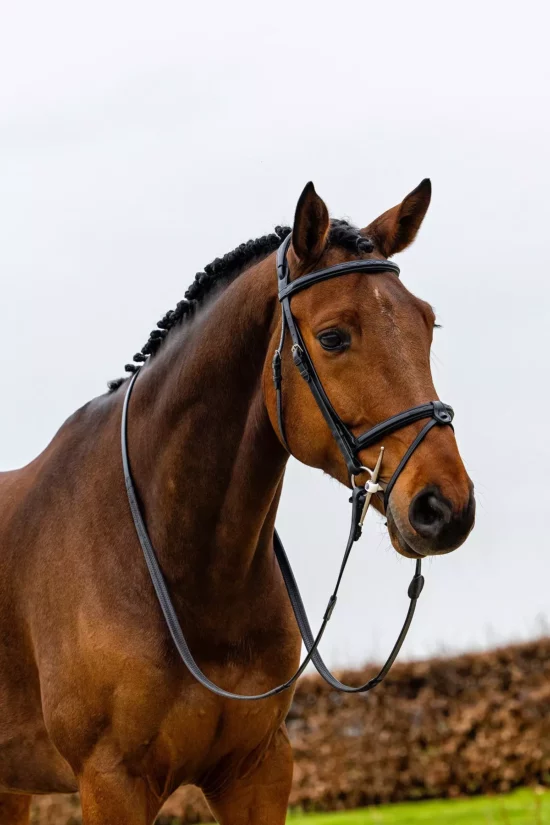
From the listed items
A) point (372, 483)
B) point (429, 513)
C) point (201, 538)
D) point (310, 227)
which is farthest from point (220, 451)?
point (429, 513)

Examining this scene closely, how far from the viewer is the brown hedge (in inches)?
533

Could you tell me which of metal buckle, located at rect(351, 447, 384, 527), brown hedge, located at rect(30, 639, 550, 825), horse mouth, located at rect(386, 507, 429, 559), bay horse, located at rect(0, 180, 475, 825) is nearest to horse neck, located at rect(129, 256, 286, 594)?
bay horse, located at rect(0, 180, 475, 825)

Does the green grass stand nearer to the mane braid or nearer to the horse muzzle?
the mane braid

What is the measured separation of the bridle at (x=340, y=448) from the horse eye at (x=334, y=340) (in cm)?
10

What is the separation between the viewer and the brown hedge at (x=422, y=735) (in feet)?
44.4

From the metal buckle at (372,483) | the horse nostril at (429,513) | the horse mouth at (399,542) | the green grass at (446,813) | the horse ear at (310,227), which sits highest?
the horse ear at (310,227)

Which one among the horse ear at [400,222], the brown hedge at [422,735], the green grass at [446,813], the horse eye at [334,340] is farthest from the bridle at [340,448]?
the brown hedge at [422,735]

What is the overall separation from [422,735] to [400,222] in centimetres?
1055

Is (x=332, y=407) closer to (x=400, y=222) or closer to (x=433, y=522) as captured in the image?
(x=433, y=522)

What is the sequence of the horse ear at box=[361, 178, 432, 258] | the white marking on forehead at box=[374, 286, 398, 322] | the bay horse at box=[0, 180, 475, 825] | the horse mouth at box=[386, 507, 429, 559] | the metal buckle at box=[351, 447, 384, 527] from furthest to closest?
the horse ear at box=[361, 178, 432, 258] → the bay horse at box=[0, 180, 475, 825] → the white marking on forehead at box=[374, 286, 398, 322] → the metal buckle at box=[351, 447, 384, 527] → the horse mouth at box=[386, 507, 429, 559]

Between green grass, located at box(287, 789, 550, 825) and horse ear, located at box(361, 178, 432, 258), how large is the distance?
755cm

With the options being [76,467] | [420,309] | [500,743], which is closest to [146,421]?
[76,467]

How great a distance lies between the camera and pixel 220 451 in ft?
15.4

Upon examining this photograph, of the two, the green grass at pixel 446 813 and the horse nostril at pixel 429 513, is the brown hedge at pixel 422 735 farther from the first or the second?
the horse nostril at pixel 429 513
